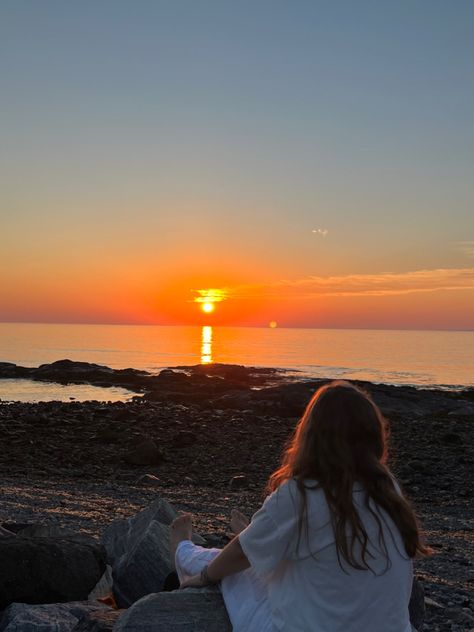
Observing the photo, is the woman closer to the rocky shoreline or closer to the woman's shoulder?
the woman's shoulder

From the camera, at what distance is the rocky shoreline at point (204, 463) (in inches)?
366

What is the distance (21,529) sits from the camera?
7062mm

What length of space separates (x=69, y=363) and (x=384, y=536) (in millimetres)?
50664

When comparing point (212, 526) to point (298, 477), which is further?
point (212, 526)

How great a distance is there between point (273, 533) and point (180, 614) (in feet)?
3.74

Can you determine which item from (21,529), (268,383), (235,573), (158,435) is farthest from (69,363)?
(235,573)

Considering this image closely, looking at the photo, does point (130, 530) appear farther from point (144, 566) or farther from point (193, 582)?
point (193, 582)

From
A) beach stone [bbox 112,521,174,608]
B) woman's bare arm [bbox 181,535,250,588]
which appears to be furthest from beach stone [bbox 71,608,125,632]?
beach stone [bbox 112,521,174,608]

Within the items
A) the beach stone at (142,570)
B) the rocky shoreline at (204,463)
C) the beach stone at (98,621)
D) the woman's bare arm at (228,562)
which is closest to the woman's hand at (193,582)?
the woman's bare arm at (228,562)

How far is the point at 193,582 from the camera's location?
4.06 m

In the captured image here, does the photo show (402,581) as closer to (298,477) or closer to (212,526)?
(298,477)

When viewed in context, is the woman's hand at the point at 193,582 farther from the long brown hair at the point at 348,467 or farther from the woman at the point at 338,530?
the long brown hair at the point at 348,467

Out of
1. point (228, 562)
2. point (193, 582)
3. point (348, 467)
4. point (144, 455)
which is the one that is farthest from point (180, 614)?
point (144, 455)

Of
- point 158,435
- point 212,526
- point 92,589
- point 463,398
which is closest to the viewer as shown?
point 92,589
